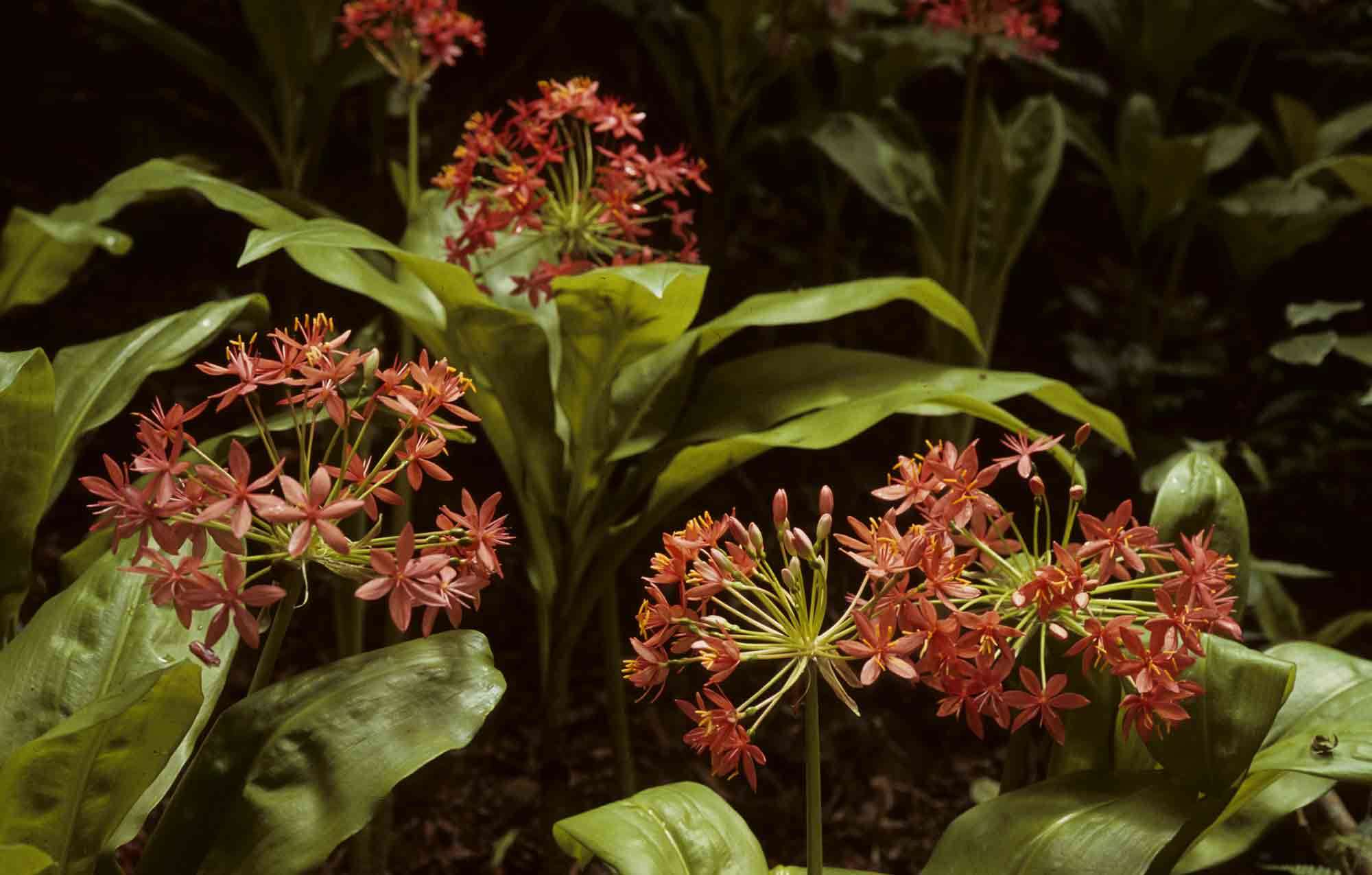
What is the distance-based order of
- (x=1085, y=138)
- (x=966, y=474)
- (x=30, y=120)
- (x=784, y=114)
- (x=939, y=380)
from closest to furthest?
(x=966, y=474)
(x=939, y=380)
(x=1085, y=138)
(x=30, y=120)
(x=784, y=114)

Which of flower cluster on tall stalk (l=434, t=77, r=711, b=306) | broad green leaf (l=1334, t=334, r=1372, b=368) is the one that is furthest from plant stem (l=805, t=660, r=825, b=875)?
broad green leaf (l=1334, t=334, r=1372, b=368)

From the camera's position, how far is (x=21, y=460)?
1.14 m

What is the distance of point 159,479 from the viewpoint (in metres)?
0.82

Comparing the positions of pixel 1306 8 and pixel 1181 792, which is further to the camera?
pixel 1306 8

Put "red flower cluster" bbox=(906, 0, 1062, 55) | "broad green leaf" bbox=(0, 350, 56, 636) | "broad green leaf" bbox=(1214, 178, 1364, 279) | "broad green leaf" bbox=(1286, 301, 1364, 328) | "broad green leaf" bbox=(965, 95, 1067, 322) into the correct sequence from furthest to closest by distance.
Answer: "broad green leaf" bbox=(1214, 178, 1364, 279) → "broad green leaf" bbox=(965, 95, 1067, 322) → "red flower cluster" bbox=(906, 0, 1062, 55) → "broad green leaf" bbox=(1286, 301, 1364, 328) → "broad green leaf" bbox=(0, 350, 56, 636)

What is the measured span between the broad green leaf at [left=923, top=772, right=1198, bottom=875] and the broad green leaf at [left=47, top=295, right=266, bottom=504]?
812 mm

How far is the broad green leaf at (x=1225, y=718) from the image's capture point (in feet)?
3.04

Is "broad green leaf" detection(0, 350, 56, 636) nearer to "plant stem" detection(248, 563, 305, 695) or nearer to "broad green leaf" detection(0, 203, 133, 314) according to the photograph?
"plant stem" detection(248, 563, 305, 695)

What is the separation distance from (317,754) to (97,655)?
0.79 feet

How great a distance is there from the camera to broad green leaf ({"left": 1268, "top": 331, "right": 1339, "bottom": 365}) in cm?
174

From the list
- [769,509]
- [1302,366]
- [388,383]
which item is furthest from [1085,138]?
[388,383]

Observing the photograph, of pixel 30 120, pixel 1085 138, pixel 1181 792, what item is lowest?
pixel 1181 792

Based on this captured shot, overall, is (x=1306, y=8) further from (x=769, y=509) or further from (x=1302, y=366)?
(x=769, y=509)

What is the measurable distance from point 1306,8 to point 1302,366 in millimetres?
726
